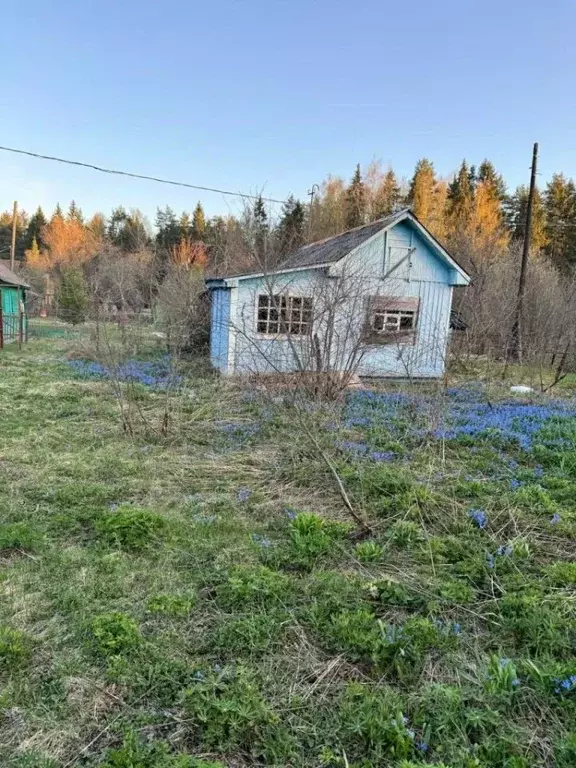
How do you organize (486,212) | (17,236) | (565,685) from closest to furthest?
(565,685)
(486,212)
(17,236)

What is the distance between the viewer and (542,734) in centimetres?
222

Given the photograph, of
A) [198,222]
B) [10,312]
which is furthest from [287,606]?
[198,222]

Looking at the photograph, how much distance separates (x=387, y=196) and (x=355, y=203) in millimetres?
2893

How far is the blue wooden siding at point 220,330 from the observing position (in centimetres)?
1343

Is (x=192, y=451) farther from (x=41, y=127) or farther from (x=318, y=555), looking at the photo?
(x=41, y=127)

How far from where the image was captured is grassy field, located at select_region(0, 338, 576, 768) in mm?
2215

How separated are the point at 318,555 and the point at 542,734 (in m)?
1.87

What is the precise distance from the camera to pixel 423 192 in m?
36.6

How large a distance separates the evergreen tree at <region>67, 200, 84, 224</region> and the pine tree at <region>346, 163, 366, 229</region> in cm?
3606

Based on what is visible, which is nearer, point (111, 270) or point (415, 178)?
point (111, 270)

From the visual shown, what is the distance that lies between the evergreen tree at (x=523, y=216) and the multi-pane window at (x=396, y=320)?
2182 centimetres

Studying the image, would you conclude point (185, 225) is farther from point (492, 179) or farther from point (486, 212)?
point (486, 212)

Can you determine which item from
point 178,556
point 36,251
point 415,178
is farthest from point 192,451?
point 36,251

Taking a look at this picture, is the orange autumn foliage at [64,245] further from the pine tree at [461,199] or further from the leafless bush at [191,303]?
the pine tree at [461,199]
